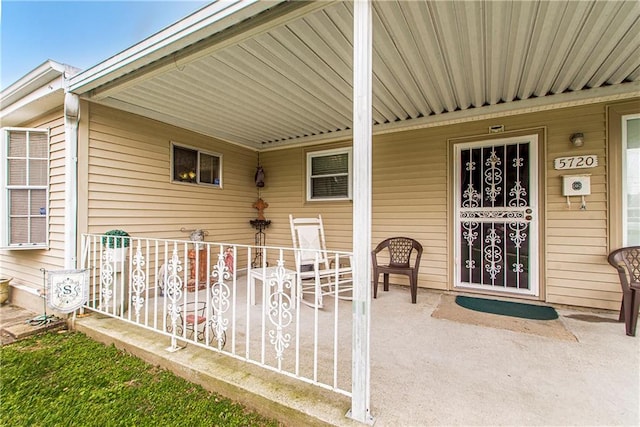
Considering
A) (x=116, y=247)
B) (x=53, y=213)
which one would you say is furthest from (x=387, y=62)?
(x=53, y=213)

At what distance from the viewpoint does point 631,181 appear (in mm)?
3205

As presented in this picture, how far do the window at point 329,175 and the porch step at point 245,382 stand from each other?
3.24 meters

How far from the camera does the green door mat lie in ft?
10.4

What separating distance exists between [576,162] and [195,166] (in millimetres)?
5291

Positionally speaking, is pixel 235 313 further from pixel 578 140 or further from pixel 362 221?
pixel 578 140

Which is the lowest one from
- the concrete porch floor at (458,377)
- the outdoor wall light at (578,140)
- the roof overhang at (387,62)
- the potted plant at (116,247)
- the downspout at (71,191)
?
the concrete porch floor at (458,377)

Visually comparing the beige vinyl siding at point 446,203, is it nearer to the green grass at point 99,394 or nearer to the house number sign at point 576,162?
the house number sign at point 576,162

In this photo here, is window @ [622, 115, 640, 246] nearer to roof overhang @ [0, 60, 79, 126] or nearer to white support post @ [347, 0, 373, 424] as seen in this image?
white support post @ [347, 0, 373, 424]

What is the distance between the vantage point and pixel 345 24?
2141 millimetres

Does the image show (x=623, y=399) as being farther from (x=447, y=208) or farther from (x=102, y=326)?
(x=102, y=326)

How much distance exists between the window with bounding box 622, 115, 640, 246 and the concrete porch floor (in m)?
1.09

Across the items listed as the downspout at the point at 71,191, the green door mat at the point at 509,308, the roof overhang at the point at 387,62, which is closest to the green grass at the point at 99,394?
the downspout at the point at 71,191

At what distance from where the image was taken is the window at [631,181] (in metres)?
3.19

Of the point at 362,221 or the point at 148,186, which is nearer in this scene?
the point at 362,221
